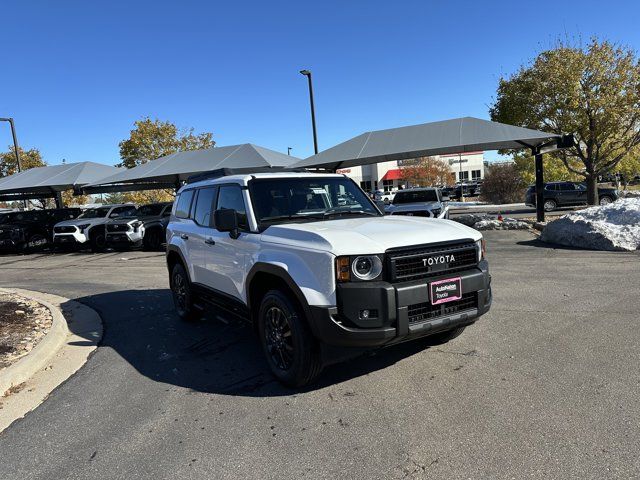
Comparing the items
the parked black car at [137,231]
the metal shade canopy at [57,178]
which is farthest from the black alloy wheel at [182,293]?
the metal shade canopy at [57,178]

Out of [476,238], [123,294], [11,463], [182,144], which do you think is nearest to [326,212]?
[476,238]

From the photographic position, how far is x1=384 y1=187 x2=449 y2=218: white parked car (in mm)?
14016

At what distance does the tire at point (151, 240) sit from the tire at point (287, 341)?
14.1 m

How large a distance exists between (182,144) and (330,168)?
1862 cm

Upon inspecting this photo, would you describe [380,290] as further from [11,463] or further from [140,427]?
[11,463]

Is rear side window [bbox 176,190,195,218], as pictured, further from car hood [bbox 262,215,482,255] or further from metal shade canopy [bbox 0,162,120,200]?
metal shade canopy [bbox 0,162,120,200]

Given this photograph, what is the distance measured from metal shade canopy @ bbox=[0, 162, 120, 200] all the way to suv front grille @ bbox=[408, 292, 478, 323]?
75.9ft

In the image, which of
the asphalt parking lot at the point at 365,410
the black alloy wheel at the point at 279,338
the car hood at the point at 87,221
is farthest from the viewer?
the car hood at the point at 87,221

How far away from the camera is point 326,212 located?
4863 millimetres

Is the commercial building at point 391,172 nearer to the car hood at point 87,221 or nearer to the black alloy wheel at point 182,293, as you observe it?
the car hood at point 87,221

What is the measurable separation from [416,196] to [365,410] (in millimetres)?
13318

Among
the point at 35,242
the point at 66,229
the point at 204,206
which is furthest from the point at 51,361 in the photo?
the point at 35,242

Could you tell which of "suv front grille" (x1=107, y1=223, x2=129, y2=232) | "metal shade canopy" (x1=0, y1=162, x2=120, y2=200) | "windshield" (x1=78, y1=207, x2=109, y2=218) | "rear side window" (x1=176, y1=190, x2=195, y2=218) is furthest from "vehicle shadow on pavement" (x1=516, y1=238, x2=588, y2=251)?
"metal shade canopy" (x1=0, y1=162, x2=120, y2=200)

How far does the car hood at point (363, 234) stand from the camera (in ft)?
11.9
